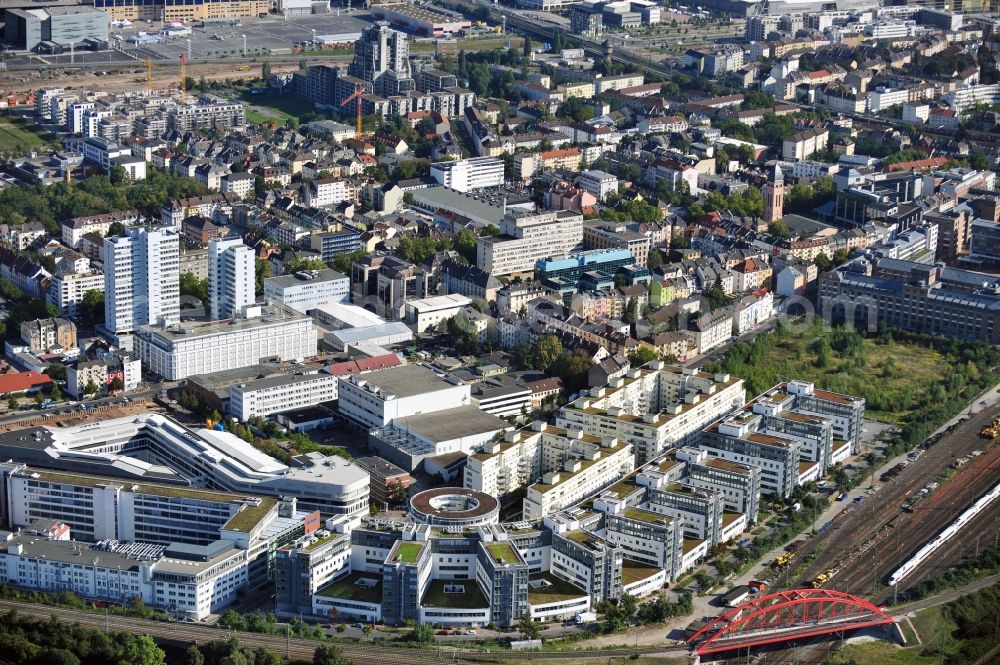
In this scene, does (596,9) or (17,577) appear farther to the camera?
(596,9)

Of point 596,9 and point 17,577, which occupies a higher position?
point 596,9

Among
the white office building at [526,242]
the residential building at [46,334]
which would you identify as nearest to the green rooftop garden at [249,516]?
the residential building at [46,334]

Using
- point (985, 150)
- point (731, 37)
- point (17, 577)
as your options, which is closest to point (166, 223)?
point (17, 577)

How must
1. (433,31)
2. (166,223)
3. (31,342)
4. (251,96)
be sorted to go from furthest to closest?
(433,31) → (251,96) → (166,223) → (31,342)

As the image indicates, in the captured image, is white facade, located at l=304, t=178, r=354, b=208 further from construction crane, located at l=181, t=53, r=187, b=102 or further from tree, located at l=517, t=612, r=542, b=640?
tree, located at l=517, t=612, r=542, b=640

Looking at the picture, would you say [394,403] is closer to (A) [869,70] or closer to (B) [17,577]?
(B) [17,577]

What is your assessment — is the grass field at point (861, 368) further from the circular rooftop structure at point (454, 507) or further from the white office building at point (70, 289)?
the white office building at point (70, 289)
